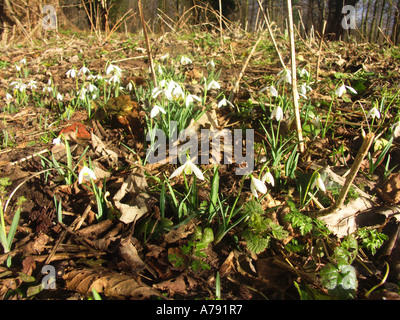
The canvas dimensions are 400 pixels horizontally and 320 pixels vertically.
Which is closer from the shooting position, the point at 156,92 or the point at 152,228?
the point at 152,228

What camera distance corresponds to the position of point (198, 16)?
11.2 meters

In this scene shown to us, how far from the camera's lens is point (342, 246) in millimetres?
1473

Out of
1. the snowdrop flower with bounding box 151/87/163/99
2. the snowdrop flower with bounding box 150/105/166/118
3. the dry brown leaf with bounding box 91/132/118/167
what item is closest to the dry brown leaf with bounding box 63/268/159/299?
the dry brown leaf with bounding box 91/132/118/167

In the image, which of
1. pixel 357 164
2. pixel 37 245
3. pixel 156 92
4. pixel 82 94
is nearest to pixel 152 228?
pixel 37 245

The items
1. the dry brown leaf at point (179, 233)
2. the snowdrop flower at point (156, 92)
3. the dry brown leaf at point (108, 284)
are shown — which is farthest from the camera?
the snowdrop flower at point (156, 92)

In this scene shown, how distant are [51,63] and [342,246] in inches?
204

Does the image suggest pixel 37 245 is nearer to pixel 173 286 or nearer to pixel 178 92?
pixel 173 286

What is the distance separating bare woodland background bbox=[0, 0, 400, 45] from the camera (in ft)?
18.1

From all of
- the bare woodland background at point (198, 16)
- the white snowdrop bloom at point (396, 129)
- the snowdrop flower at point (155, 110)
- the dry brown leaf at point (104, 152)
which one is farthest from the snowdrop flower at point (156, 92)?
the white snowdrop bloom at point (396, 129)

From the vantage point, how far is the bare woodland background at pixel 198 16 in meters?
5.51

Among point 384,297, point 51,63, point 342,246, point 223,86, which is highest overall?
point 51,63

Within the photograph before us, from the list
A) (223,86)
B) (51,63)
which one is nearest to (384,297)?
(223,86)

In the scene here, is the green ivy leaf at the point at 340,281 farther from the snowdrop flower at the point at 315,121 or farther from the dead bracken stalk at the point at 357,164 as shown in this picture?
the snowdrop flower at the point at 315,121
